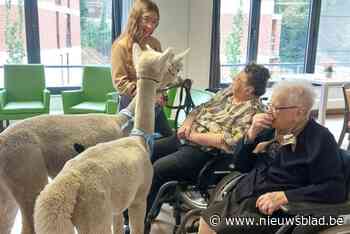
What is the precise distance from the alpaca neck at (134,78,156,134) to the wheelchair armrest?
726 millimetres

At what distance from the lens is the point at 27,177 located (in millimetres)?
1635

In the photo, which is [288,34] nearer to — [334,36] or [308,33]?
[308,33]

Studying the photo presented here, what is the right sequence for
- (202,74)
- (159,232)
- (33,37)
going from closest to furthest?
(159,232), (33,37), (202,74)

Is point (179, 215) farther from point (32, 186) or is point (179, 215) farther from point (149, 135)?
point (32, 186)

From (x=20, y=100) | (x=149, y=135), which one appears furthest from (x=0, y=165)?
(x=20, y=100)

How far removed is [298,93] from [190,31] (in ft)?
11.9

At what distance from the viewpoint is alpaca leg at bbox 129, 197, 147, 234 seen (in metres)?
1.71

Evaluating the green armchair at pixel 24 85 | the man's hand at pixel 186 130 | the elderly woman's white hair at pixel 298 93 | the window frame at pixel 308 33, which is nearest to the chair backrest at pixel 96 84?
the green armchair at pixel 24 85

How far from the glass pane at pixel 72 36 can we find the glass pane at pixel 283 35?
7.89 feet

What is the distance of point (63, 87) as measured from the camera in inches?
205

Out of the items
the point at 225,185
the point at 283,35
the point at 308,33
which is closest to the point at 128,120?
the point at 225,185

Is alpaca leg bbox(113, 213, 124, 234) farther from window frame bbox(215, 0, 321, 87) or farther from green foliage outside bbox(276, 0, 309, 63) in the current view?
green foliage outside bbox(276, 0, 309, 63)

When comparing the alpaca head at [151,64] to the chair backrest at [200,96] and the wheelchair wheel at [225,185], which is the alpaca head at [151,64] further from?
the chair backrest at [200,96]

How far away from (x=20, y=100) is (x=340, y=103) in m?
4.79
